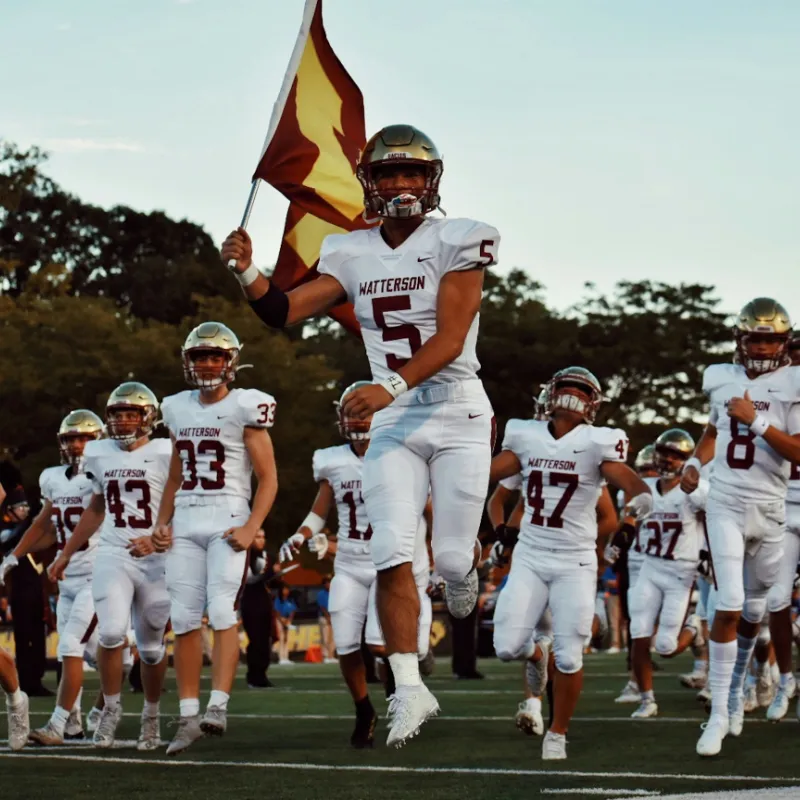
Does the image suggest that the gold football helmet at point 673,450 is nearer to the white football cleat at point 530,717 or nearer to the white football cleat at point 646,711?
the white football cleat at point 646,711

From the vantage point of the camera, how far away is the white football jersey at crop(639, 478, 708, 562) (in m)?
13.9

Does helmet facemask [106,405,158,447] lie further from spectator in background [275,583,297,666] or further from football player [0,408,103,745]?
spectator in background [275,583,297,666]

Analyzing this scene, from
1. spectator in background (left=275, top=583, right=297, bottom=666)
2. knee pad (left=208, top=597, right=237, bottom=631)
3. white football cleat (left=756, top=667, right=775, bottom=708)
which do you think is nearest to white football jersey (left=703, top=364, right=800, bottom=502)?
knee pad (left=208, top=597, right=237, bottom=631)

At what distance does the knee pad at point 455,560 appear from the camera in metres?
6.78

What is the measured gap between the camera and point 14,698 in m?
9.77

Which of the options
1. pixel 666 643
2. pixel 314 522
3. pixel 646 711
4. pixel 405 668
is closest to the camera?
pixel 405 668

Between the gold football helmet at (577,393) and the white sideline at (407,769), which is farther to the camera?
the gold football helmet at (577,393)

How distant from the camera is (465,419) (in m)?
6.80

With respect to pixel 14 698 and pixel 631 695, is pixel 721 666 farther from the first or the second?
pixel 631 695

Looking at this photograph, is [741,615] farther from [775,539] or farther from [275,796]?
[275,796]

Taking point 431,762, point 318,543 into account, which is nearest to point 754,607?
point 431,762

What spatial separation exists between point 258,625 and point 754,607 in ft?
28.7

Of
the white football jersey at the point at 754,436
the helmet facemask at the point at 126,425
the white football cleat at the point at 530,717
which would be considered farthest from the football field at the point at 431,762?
the helmet facemask at the point at 126,425

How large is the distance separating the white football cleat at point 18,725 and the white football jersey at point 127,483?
1160 mm
